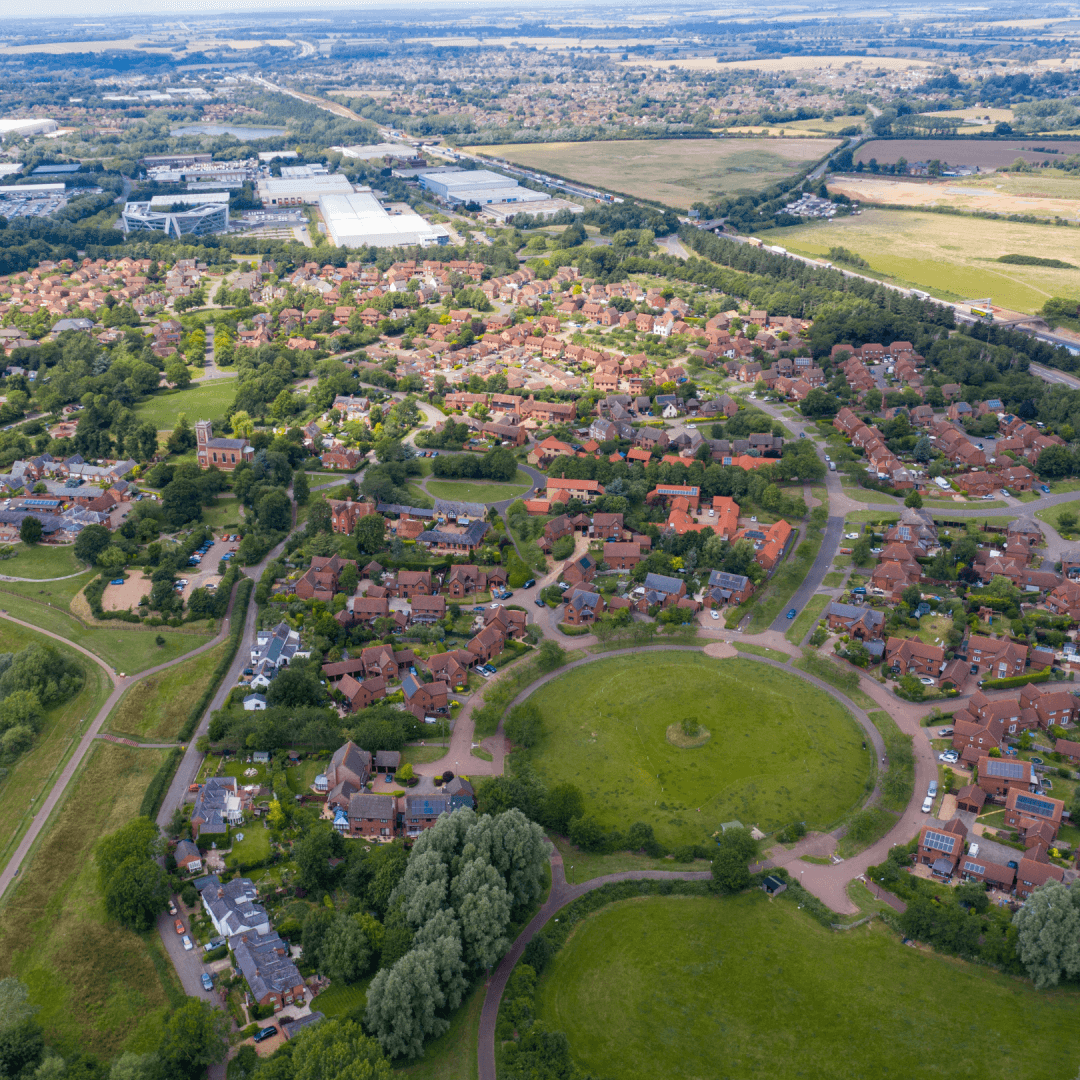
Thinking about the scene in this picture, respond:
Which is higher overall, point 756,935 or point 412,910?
point 412,910

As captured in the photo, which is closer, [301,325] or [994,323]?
[994,323]

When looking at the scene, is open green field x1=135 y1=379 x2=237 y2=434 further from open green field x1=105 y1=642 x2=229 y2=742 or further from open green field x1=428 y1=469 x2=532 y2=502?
open green field x1=105 y1=642 x2=229 y2=742

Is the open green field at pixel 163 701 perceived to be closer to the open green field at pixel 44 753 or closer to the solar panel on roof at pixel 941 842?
the open green field at pixel 44 753

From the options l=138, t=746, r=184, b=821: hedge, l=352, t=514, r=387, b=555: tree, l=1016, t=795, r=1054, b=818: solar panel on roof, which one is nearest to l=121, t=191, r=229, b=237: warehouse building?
l=352, t=514, r=387, b=555: tree

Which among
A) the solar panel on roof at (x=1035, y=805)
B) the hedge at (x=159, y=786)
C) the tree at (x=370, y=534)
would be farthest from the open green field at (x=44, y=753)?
the solar panel on roof at (x=1035, y=805)

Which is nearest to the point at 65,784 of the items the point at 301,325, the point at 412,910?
the point at 412,910

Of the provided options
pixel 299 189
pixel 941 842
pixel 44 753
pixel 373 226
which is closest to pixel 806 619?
pixel 941 842

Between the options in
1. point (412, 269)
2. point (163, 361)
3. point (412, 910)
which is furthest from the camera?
point (412, 269)

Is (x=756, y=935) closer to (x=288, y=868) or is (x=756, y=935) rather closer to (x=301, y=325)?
(x=288, y=868)
